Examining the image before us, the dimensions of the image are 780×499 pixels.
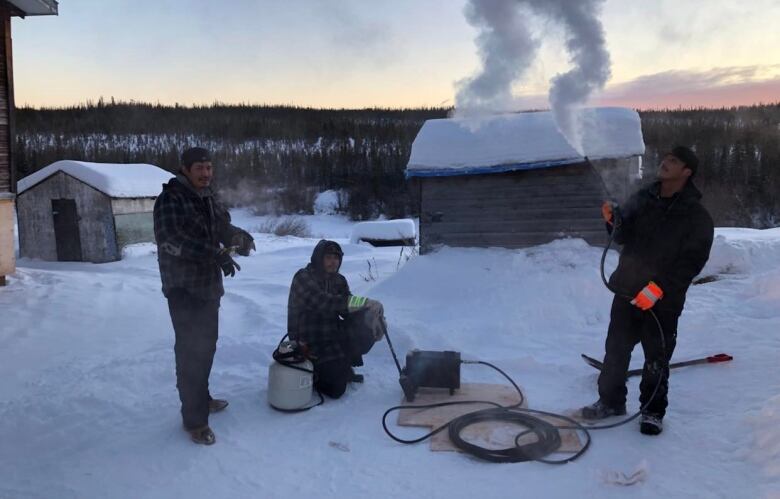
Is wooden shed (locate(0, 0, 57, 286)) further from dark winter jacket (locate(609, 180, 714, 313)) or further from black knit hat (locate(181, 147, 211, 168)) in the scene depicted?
dark winter jacket (locate(609, 180, 714, 313))

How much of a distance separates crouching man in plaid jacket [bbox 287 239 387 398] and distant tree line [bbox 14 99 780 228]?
896 inches

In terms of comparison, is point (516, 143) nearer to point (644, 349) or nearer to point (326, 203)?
point (644, 349)

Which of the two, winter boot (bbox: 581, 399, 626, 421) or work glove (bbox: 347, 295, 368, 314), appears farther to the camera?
work glove (bbox: 347, 295, 368, 314)

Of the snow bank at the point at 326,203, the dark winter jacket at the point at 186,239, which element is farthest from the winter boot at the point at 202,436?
the snow bank at the point at 326,203

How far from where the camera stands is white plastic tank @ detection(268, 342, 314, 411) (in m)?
3.97

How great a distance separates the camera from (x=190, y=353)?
11.6 feet

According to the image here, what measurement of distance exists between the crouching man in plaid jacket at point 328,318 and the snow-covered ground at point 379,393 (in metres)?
0.25

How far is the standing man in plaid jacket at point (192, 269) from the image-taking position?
341cm

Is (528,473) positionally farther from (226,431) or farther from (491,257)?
(491,257)

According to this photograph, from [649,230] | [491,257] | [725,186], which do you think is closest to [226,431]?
[649,230]

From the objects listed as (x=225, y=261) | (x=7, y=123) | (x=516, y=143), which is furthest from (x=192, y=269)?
(x=7, y=123)

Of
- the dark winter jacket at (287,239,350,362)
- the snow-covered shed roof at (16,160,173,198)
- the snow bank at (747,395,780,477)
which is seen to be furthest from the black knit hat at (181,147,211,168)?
the snow-covered shed roof at (16,160,173,198)

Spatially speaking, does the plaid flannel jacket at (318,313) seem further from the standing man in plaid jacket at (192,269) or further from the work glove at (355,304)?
the standing man in plaid jacket at (192,269)

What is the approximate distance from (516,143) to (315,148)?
3850 centimetres
